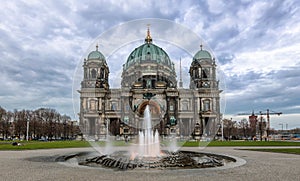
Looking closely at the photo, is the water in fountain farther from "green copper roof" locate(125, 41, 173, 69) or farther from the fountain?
"green copper roof" locate(125, 41, 173, 69)

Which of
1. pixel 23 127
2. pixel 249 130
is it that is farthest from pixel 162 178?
pixel 249 130

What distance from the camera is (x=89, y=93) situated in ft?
54.9

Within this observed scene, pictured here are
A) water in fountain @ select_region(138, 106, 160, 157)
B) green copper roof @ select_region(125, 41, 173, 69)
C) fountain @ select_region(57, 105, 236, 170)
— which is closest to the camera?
fountain @ select_region(57, 105, 236, 170)

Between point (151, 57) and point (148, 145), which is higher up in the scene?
point (151, 57)

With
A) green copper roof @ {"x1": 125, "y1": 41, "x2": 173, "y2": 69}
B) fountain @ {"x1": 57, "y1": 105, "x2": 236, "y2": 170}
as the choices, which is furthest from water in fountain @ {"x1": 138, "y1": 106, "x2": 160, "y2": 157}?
green copper roof @ {"x1": 125, "y1": 41, "x2": 173, "y2": 69}

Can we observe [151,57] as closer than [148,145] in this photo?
No

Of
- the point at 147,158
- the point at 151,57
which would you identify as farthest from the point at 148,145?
the point at 151,57

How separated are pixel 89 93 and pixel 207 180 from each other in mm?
9357

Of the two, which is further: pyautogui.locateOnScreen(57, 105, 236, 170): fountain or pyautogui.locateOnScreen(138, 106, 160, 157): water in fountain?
pyautogui.locateOnScreen(138, 106, 160, 157): water in fountain

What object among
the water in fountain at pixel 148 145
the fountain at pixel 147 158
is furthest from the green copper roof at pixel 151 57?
the water in fountain at pixel 148 145

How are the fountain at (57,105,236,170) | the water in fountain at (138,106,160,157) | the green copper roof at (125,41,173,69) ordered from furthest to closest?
the green copper roof at (125,41,173,69)
the water in fountain at (138,106,160,157)
the fountain at (57,105,236,170)

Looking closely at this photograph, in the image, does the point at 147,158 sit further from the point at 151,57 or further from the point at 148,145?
the point at 151,57

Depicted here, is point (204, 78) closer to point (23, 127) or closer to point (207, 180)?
point (207, 180)

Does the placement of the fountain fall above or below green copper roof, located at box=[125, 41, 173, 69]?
below
